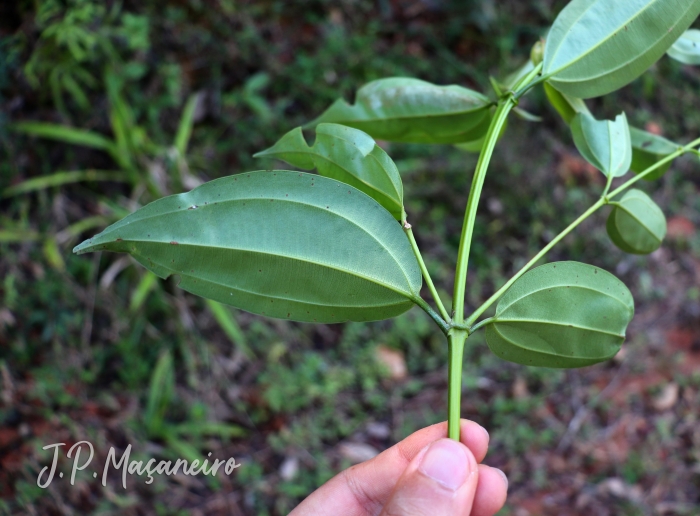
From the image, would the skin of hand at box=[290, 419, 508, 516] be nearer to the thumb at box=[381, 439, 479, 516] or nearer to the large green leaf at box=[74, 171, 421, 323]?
the thumb at box=[381, 439, 479, 516]

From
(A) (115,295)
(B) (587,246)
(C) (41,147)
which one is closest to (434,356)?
(B) (587,246)

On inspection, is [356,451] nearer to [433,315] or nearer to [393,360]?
[393,360]

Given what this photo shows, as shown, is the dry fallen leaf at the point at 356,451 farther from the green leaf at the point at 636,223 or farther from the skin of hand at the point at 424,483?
the green leaf at the point at 636,223

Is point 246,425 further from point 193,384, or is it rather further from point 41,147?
point 41,147

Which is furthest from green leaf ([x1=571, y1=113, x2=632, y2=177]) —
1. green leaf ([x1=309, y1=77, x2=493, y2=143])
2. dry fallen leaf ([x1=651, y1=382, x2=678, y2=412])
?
dry fallen leaf ([x1=651, y1=382, x2=678, y2=412])

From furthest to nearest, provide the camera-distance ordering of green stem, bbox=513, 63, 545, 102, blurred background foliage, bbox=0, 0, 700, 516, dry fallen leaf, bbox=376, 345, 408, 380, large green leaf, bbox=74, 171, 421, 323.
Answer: dry fallen leaf, bbox=376, 345, 408, 380 < blurred background foliage, bbox=0, 0, 700, 516 < green stem, bbox=513, 63, 545, 102 < large green leaf, bbox=74, 171, 421, 323

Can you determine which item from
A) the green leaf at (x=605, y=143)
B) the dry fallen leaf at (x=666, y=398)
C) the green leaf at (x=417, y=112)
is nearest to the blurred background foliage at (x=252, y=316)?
the dry fallen leaf at (x=666, y=398)

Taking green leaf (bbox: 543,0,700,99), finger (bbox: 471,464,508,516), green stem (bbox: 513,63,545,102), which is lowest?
finger (bbox: 471,464,508,516)
